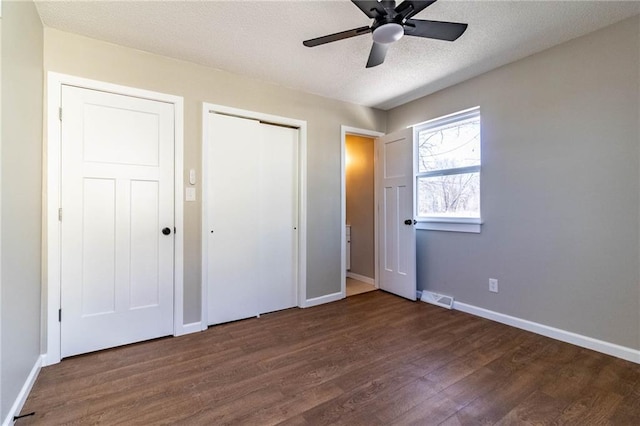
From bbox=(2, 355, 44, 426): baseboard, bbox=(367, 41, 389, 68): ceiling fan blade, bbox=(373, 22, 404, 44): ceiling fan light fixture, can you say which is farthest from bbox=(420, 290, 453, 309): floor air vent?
bbox=(2, 355, 44, 426): baseboard

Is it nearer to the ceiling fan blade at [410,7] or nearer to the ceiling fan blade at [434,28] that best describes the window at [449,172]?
the ceiling fan blade at [434,28]

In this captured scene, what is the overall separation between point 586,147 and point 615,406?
1770 millimetres

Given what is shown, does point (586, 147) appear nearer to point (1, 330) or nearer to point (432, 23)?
point (432, 23)

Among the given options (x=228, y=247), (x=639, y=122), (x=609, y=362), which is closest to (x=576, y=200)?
(x=639, y=122)

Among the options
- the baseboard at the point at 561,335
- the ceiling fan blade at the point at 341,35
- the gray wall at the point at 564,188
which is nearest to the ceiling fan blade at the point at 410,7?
the ceiling fan blade at the point at 341,35

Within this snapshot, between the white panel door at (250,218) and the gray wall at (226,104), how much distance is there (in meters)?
0.15

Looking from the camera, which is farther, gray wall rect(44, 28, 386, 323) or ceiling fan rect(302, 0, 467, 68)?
gray wall rect(44, 28, 386, 323)

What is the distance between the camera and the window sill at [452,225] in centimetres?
298

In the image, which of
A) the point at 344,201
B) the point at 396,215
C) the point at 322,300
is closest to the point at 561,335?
the point at 396,215

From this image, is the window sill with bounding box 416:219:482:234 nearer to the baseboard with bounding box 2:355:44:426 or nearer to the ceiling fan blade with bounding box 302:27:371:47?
the ceiling fan blade with bounding box 302:27:371:47

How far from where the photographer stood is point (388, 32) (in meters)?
1.69

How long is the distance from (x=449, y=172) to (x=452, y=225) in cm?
59

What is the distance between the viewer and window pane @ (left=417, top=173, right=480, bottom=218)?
3064mm

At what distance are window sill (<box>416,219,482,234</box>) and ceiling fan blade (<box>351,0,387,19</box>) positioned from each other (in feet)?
7.25
